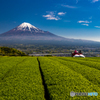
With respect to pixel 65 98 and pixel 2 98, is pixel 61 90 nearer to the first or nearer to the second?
pixel 65 98

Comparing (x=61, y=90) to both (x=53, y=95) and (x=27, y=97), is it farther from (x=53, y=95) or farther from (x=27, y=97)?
(x=27, y=97)

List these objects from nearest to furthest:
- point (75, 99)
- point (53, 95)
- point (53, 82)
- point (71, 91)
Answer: point (75, 99)
point (53, 95)
point (71, 91)
point (53, 82)

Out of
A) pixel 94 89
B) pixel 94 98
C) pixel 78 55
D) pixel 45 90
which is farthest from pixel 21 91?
pixel 78 55

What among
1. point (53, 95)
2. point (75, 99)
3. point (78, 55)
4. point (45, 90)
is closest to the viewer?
point (75, 99)

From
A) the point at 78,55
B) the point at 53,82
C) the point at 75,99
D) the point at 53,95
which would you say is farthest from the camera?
the point at 78,55

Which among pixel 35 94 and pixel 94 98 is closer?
pixel 94 98

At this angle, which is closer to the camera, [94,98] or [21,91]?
[94,98]

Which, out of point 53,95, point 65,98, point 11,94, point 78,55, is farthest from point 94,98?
point 78,55

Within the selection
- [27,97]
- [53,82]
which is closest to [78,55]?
[53,82]

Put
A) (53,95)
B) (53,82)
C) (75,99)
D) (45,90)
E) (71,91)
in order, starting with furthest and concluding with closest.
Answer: (53,82)
(45,90)
(71,91)
(53,95)
(75,99)
